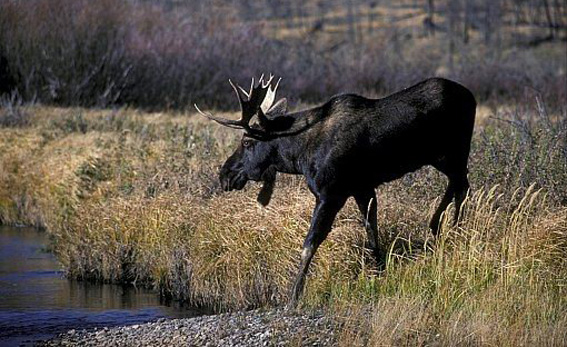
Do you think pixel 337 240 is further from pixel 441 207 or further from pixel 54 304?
pixel 54 304

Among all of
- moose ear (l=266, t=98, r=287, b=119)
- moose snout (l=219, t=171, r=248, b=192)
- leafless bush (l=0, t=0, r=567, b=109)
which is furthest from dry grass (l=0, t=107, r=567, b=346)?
leafless bush (l=0, t=0, r=567, b=109)

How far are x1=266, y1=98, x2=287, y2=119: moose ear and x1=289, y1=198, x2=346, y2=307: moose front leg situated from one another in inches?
Result: 49.5

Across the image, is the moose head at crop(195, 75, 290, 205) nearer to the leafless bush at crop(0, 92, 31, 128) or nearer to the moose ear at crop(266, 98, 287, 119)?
the moose ear at crop(266, 98, 287, 119)

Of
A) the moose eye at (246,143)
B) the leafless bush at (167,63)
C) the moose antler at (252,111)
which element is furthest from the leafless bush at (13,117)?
the moose antler at (252,111)

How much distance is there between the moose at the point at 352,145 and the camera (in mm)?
12344

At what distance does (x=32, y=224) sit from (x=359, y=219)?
814 cm

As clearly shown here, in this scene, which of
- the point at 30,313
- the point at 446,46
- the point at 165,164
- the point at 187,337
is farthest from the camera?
the point at 446,46

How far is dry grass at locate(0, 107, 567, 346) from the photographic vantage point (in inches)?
434

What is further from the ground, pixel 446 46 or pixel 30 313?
pixel 30 313

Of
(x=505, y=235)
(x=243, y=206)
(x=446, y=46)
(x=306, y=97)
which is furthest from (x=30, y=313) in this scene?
(x=446, y=46)

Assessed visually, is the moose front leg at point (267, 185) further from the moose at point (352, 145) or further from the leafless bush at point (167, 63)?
the leafless bush at point (167, 63)

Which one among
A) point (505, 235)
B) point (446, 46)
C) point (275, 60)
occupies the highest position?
point (505, 235)

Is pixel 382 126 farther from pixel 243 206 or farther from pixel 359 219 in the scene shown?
pixel 243 206

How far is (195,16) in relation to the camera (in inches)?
1426
